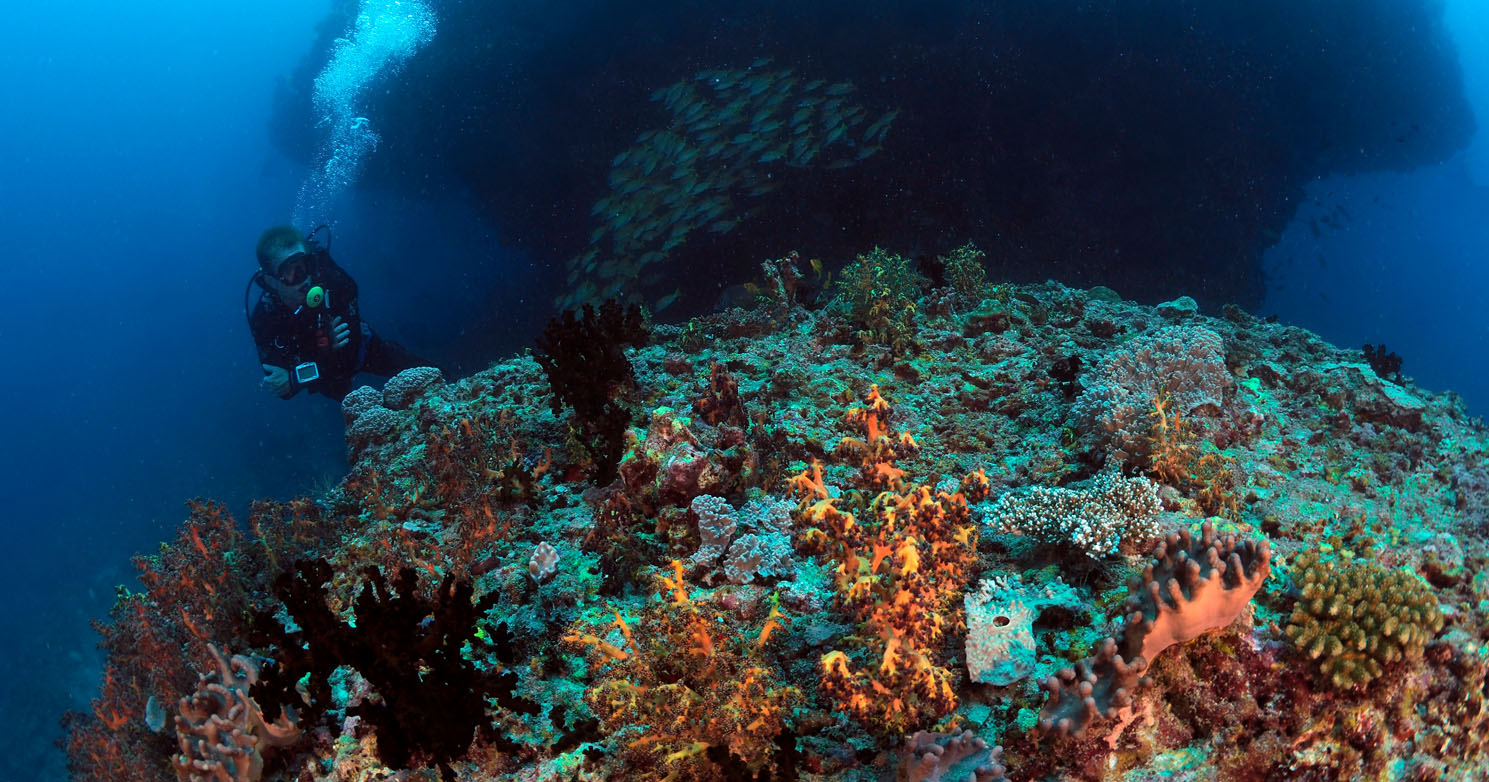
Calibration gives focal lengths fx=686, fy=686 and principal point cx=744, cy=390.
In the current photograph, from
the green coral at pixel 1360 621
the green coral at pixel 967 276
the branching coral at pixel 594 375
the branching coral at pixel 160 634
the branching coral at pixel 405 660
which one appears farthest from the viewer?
the green coral at pixel 967 276

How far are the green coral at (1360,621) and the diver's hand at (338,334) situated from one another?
16564 millimetres

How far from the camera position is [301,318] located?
14.8 m

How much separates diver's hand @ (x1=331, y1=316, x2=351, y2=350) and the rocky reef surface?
28.7 ft

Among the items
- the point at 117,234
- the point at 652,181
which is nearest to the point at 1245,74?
the point at 652,181

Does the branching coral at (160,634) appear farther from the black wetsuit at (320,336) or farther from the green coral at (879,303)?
the black wetsuit at (320,336)

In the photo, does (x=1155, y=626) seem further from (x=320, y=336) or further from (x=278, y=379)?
(x=278, y=379)

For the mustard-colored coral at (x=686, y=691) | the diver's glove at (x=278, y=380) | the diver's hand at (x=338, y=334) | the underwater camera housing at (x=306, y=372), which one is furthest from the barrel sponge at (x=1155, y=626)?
the diver's glove at (x=278, y=380)

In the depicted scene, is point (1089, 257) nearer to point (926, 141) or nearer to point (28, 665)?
point (926, 141)

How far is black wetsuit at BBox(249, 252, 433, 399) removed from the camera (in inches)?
584

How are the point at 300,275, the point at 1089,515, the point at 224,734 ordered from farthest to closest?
the point at 300,275 → the point at 1089,515 → the point at 224,734

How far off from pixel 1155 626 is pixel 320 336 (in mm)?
16416

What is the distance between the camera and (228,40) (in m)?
69.8

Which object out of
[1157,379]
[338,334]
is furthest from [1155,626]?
[338,334]

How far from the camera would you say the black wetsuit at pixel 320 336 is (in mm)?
14844
